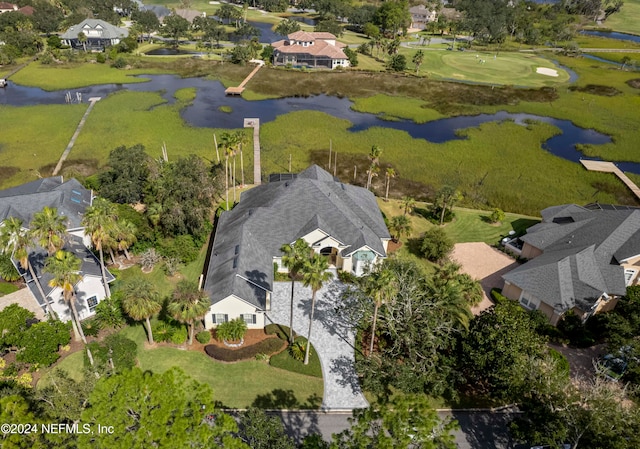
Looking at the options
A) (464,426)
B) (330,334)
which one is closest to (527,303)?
(464,426)

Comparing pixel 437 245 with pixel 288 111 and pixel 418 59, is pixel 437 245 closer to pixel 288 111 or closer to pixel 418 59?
pixel 288 111

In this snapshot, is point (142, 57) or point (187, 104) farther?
point (142, 57)

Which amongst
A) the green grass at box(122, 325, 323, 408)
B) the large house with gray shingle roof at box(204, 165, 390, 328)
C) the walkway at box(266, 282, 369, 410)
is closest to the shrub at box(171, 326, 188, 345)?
the green grass at box(122, 325, 323, 408)

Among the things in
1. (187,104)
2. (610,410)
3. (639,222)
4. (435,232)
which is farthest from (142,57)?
(610,410)

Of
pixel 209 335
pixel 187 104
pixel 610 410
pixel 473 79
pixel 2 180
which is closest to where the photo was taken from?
pixel 610 410

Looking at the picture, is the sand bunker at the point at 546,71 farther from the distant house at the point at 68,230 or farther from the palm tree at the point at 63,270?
the palm tree at the point at 63,270

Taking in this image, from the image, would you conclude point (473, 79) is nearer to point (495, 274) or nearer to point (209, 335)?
point (495, 274)
